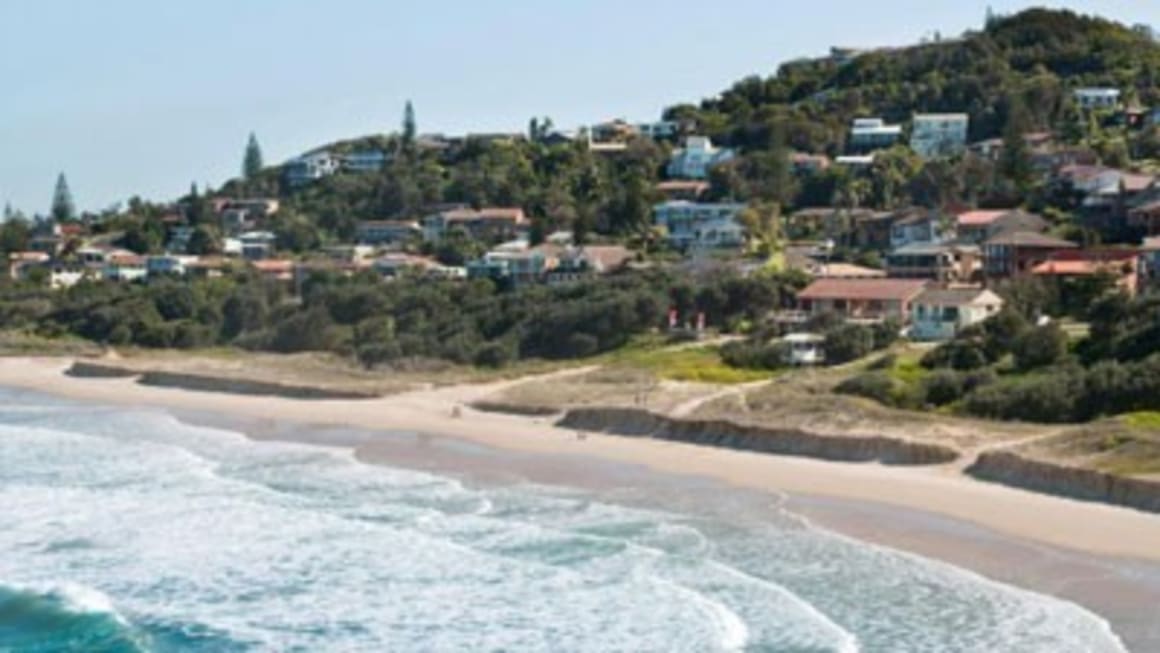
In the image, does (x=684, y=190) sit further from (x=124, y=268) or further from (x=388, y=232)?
(x=124, y=268)

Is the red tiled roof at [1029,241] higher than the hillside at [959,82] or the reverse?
the reverse

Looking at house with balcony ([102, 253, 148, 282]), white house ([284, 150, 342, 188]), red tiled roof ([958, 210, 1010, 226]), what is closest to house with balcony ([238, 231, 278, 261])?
house with balcony ([102, 253, 148, 282])

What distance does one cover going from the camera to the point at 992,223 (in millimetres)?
57094

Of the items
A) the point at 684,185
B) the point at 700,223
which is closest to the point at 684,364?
the point at 700,223

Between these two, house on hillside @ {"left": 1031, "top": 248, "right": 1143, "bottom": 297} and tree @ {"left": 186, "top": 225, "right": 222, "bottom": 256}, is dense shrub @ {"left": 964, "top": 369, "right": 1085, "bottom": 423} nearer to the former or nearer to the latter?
house on hillside @ {"left": 1031, "top": 248, "right": 1143, "bottom": 297}

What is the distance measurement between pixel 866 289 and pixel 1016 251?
19.2ft

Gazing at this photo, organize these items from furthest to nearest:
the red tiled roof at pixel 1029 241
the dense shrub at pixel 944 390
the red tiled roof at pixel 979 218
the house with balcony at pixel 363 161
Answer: the house with balcony at pixel 363 161 → the red tiled roof at pixel 979 218 → the red tiled roof at pixel 1029 241 → the dense shrub at pixel 944 390

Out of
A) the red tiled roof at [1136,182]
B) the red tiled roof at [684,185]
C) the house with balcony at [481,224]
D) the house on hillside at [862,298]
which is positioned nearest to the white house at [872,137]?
the red tiled roof at [684,185]

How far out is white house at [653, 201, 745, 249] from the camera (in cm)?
6750

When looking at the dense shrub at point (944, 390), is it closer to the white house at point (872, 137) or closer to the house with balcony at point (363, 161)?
the white house at point (872, 137)

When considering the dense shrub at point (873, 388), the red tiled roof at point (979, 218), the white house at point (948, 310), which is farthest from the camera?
the red tiled roof at point (979, 218)

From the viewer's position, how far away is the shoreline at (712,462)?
24.2m

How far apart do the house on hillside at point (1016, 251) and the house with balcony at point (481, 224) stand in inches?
1180

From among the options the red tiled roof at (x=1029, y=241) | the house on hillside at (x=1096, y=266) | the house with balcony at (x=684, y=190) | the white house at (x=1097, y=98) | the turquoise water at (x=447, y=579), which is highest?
the white house at (x=1097, y=98)
